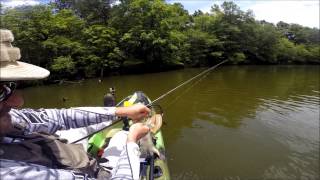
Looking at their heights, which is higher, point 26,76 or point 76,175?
point 26,76

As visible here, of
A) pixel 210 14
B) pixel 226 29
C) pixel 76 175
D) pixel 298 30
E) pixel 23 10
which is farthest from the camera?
pixel 298 30

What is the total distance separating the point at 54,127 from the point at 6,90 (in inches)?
43.0

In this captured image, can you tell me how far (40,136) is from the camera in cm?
255

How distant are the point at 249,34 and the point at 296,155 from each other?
4176cm

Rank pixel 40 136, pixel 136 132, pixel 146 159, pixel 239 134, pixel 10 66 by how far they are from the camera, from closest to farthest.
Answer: pixel 10 66 < pixel 40 136 < pixel 136 132 < pixel 146 159 < pixel 239 134

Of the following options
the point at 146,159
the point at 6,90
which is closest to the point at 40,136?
the point at 6,90

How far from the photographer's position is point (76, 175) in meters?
2.19

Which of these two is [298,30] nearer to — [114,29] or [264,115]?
[114,29]

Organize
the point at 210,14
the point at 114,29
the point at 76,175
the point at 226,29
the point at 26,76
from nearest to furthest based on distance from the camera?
the point at 26,76
the point at 76,175
the point at 114,29
the point at 226,29
the point at 210,14

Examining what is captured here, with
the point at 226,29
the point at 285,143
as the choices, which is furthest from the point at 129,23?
the point at 285,143

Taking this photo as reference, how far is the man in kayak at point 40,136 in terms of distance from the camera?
1.91 meters

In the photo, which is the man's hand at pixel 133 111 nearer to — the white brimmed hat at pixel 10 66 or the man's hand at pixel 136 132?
the man's hand at pixel 136 132

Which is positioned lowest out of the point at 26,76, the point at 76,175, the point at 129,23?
the point at 76,175

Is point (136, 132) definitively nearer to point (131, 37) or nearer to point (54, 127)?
point (54, 127)
